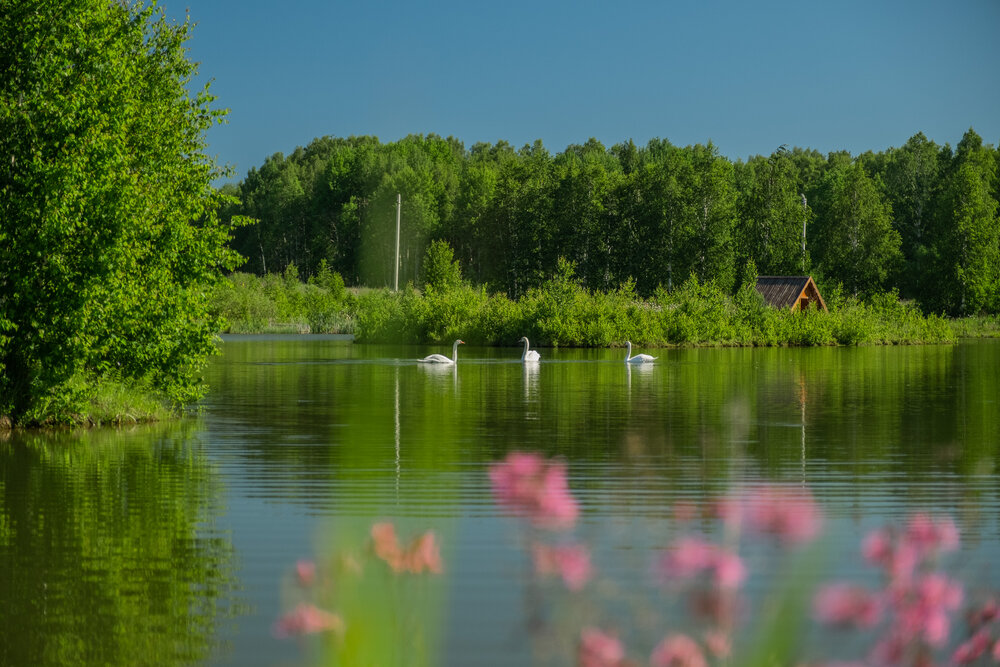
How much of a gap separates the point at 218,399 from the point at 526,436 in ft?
32.2

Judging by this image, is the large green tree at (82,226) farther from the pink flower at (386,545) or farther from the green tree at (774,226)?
the green tree at (774,226)

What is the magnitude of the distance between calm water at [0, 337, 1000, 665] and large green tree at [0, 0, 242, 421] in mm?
1291

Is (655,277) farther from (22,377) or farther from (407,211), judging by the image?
(22,377)

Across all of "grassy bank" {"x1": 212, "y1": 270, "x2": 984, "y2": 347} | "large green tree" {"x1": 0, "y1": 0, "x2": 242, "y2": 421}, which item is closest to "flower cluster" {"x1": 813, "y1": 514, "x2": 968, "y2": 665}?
"large green tree" {"x1": 0, "y1": 0, "x2": 242, "y2": 421}

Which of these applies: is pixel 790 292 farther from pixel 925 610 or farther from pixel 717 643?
pixel 717 643

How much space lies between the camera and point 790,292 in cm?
6644

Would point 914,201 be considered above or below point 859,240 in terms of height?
above

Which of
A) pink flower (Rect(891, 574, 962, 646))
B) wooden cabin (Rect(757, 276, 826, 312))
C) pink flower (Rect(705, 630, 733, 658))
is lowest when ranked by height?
pink flower (Rect(705, 630, 733, 658))

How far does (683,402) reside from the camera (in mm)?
24953

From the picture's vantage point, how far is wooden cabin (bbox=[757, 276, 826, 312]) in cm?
6588

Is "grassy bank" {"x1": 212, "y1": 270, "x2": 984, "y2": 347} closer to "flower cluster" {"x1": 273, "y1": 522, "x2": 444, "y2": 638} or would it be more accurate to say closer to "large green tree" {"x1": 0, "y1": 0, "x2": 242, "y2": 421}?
"large green tree" {"x1": 0, "y1": 0, "x2": 242, "y2": 421}

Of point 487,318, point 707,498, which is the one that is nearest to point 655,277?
point 487,318

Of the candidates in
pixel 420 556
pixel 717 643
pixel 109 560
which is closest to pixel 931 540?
pixel 717 643

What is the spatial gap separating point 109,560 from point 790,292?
60.1m
